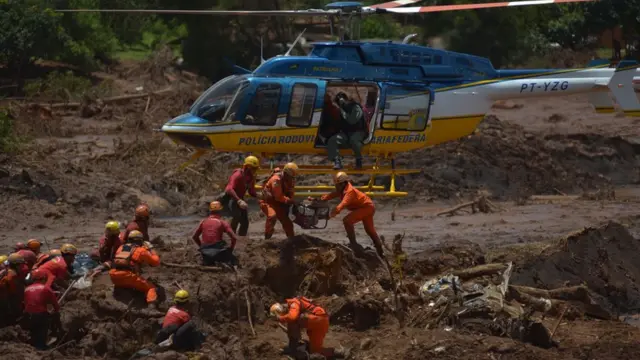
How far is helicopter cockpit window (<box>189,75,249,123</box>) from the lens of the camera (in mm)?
20656

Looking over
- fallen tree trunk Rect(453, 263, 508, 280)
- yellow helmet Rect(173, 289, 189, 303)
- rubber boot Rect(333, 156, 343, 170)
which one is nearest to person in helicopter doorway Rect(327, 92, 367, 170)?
rubber boot Rect(333, 156, 343, 170)

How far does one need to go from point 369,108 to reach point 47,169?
7936 mm

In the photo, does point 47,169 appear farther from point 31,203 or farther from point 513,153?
point 513,153

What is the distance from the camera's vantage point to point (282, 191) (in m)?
18.0

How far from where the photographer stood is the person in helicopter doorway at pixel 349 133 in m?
21.3

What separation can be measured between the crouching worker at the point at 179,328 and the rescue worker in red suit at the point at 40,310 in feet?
4.57

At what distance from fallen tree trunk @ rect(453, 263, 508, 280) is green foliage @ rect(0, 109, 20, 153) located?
460 inches

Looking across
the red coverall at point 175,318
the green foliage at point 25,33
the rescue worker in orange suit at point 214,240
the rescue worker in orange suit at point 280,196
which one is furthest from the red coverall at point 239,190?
the green foliage at point 25,33

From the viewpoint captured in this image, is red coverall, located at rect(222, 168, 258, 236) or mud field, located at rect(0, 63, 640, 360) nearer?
mud field, located at rect(0, 63, 640, 360)

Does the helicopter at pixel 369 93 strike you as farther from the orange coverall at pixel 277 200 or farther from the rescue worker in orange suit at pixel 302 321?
the rescue worker in orange suit at pixel 302 321

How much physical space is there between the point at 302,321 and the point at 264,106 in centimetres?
619

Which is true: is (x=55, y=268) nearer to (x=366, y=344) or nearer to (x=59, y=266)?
(x=59, y=266)

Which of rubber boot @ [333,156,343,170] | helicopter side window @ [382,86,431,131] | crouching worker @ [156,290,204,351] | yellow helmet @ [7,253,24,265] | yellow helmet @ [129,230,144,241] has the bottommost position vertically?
crouching worker @ [156,290,204,351]

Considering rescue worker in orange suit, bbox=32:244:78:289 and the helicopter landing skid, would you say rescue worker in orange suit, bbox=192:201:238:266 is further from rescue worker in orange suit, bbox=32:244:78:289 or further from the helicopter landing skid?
the helicopter landing skid
